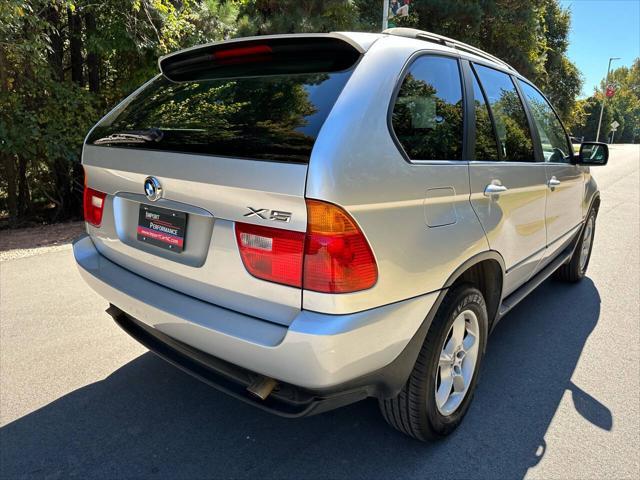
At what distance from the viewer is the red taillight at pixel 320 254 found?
5.27 feet

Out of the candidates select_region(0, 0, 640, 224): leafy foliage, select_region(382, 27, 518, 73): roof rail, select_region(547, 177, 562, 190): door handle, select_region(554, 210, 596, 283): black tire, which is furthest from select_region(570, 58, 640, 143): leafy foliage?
select_region(382, 27, 518, 73): roof rail

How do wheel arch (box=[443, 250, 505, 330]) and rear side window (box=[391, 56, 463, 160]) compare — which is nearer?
rear side window (box=[391, 56, 463, 160])

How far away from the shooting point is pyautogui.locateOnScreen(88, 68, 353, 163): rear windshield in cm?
173

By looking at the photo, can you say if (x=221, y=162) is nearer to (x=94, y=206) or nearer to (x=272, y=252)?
(x=272, y=252)

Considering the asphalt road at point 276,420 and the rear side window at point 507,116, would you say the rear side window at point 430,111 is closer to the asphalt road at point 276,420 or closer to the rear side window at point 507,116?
the rear side window at point 507,116

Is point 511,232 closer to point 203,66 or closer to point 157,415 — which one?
point 203,66

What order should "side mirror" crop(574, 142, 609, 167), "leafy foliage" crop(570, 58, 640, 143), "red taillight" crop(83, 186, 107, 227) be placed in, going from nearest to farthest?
"red taillight" crop(83, 186, 107, 227)
"side mirror" crop(574, 142, 609, 167)
"leafy foliage" crop(570, 58, 640, 143)

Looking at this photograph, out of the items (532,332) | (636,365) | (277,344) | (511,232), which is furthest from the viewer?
(532,332)

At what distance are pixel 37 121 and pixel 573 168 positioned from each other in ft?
23.1

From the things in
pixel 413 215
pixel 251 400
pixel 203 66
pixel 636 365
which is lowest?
pixel 636 365

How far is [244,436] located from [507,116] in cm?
246

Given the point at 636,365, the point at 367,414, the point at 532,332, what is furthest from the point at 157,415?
the point at 636,365

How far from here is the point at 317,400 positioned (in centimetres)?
174

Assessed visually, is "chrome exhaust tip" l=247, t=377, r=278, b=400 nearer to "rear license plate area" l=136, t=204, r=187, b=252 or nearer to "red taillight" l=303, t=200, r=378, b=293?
"red taillight" l=303, t=200, r=378, b=293
